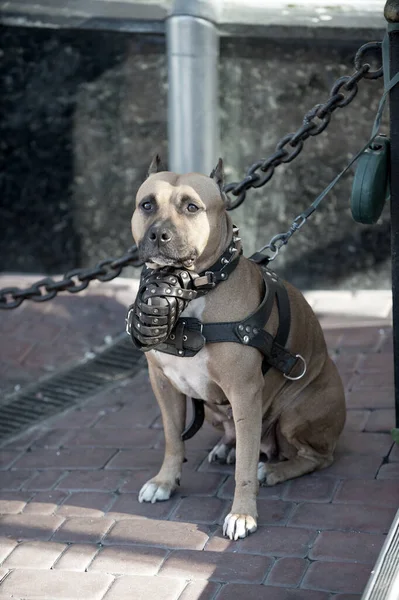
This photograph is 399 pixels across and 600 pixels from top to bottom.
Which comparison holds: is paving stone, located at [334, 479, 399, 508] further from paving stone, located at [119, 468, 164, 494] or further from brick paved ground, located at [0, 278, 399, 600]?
paving stone, located at [119, 468, 164, 494]

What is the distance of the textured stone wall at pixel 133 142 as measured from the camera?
5.67 m

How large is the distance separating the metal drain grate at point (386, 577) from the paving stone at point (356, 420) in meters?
1.37

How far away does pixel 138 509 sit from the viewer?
140 inches

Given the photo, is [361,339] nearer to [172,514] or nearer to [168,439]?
[168,439]

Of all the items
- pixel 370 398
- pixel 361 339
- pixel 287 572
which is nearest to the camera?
pixel 287 572

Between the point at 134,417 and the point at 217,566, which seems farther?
the point at 134,417

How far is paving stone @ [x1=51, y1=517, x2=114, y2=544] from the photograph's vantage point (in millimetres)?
3387

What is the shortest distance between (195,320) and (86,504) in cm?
95

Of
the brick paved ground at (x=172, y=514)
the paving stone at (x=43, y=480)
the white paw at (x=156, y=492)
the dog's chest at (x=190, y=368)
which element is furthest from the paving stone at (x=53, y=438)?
the dog's chest at (x=190, y=368)

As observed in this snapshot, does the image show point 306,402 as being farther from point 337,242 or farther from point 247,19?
point 247,19

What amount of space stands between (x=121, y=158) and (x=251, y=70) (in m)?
1.02

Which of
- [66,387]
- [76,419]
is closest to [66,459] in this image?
[76,419]

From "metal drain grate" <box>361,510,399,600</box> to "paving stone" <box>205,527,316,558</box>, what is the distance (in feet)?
1.67

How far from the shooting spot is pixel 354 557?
10.1 ft
